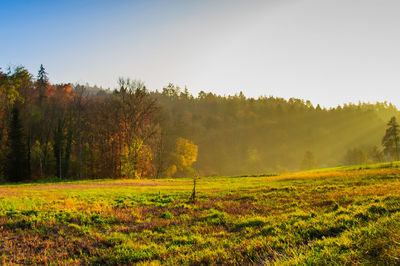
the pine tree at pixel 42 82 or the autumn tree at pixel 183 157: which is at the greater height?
the pine tree at pixel 42 82

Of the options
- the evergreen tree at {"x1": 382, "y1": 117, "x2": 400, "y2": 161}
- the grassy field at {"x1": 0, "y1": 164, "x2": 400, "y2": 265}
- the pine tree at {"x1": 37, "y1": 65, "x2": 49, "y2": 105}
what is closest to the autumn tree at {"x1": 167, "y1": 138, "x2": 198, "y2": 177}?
the pine tree at {"x1": 37, "y1": 65, "x2": 49, "y2": 105}

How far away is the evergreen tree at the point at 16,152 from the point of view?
142 feet

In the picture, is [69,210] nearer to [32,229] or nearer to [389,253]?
[32,229]

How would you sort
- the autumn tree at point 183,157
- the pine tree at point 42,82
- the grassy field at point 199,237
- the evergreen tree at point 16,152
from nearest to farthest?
the grassy field at point 199,237, the evergreen tree at point 16,152, the pine tree at point 42,82, the autumn tree at point 183,157

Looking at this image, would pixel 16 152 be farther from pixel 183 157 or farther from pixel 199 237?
pixel 199 237

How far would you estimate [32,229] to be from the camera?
9.27 metres

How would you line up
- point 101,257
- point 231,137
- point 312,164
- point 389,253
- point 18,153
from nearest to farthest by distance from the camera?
1. point 389,253
2. point 101,257
3. point 18,153
4. point 312,164
5. point 231,137

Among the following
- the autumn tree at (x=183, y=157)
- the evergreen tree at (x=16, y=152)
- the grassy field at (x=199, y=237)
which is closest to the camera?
the grassy field at (x=199, y=237)

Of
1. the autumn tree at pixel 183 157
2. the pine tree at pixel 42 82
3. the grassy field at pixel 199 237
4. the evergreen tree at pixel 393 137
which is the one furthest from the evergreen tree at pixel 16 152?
the evergreen tree at pixel 393 137

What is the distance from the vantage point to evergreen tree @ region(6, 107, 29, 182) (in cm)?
4334

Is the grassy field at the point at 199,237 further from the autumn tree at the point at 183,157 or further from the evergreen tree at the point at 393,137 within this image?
the evergreen tree at the point at 393,137

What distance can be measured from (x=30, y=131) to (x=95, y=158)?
14.5 meters

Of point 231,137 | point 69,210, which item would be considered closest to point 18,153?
point 69,210

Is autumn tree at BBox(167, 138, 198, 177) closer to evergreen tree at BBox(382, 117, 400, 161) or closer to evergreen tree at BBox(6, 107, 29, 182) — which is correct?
evergreen tree at BBox(6, 107, 29, 182)
